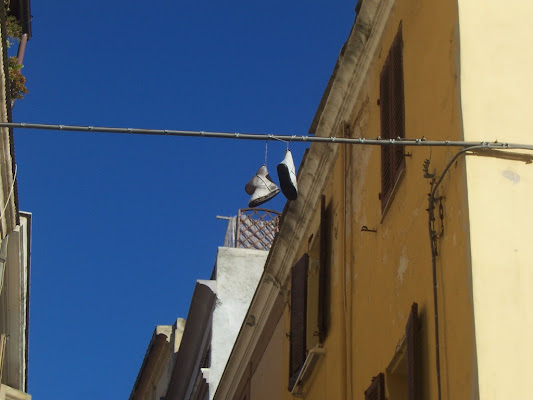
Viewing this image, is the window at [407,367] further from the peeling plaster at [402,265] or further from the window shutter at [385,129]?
the window shutter at [385,129]

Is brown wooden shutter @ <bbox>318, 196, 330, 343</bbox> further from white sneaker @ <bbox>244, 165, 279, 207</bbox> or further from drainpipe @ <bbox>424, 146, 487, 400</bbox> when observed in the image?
drainpipe @ <bbox>424, 146, 487, 400</bbox>

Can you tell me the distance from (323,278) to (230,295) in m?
11.1

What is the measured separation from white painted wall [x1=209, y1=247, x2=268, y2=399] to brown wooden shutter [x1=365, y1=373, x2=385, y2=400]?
12.4 m

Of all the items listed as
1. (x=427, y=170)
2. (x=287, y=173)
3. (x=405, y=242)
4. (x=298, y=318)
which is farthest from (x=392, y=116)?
(x=298, y=318)

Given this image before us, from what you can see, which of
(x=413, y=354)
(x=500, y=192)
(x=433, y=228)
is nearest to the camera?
(x=500, y=192)

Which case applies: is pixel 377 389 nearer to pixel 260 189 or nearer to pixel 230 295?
pixel 260 189

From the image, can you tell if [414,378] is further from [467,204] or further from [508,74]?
[508,74]

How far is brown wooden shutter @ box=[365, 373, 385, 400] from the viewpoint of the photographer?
897 centimetres

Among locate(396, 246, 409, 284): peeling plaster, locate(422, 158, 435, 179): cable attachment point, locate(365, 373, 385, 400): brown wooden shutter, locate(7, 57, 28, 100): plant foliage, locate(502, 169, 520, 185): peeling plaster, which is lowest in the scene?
locate(365, 373, 385, 400): brown wooden shutter

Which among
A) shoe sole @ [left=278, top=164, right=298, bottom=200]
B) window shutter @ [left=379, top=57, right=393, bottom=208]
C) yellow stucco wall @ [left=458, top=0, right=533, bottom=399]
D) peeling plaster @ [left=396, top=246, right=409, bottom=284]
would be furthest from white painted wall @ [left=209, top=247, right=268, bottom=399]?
yellow stucco wall @ [left=458, top=0, right=533, bottom=399]

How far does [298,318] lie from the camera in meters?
13.1

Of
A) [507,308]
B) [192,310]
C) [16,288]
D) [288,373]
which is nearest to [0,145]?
[16,288]

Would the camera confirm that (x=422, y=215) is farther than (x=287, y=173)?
No

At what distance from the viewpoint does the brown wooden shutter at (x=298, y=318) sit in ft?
41.9
